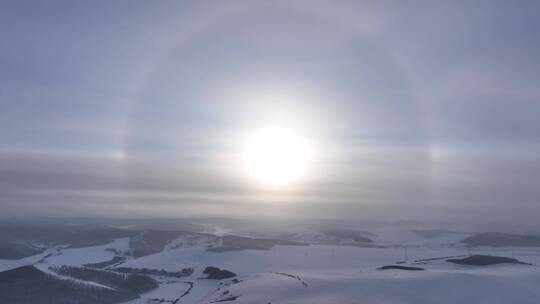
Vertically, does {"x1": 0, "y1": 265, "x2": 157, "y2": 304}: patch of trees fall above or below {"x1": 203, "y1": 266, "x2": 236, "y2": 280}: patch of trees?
below

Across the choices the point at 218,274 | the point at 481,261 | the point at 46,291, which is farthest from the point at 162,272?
the point at 481,261

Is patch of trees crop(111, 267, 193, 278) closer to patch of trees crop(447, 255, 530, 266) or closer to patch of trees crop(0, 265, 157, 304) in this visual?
patch of trees crop(0, 265, 157, 304)

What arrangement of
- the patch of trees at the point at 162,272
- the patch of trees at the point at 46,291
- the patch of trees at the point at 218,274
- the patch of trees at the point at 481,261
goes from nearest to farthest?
the patch of trees at the point at 46,291 < the patch of trees at the point at 481,261 < the patch of trees at the point at 218,274 < the patch of trees at the point at 162,272

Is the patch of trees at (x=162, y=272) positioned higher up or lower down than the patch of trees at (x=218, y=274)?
lower down

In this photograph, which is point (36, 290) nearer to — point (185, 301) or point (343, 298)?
point (185, 301)

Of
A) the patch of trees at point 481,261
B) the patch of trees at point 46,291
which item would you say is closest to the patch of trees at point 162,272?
the patch of trees at point 46,291

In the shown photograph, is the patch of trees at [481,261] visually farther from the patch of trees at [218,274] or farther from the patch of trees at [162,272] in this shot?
the patch of trees at [162,272]

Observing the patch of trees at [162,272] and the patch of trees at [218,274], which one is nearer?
the patch of trees at [218,274]

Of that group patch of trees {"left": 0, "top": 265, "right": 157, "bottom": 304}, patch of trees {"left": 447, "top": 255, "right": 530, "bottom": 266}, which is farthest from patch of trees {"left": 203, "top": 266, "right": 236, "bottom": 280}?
patch of trees {"left": 447, "top": 255, "right": 530, "bottom": 266}

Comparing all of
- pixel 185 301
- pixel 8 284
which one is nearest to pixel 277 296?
pixel 185 301

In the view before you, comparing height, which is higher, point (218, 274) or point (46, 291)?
point (218, 274)

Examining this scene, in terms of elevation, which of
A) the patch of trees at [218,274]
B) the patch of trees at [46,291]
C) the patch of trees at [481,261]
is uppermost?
the patch of trees at [481,261]

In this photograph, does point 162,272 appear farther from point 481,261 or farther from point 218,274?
point 481,261
